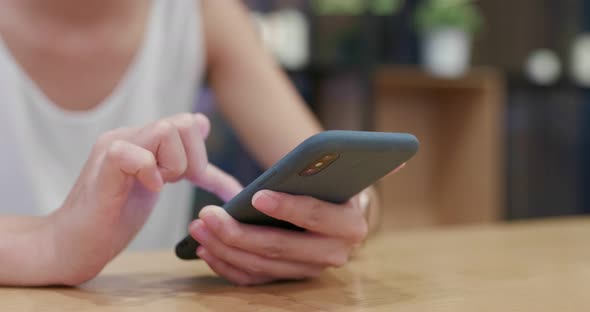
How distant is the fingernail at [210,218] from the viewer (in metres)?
0.57

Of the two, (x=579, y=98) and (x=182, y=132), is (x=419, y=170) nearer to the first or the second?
(x=579, y=98)

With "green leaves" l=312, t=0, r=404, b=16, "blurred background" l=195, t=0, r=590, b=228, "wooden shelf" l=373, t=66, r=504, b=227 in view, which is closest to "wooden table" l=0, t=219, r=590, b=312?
"blurred background" l=195, t=0, r=590, b=228

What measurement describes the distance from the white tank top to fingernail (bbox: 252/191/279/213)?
535 mm

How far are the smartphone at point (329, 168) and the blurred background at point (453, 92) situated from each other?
5.48ft

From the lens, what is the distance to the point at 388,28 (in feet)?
10.2

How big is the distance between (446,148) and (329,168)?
A: 2587 millimetres

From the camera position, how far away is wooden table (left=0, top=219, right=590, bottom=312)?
0.54m

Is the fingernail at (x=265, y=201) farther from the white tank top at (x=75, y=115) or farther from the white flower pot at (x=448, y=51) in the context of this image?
the white flower pot at (x=448, y=51)

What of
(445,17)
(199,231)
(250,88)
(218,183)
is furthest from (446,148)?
(199,231)

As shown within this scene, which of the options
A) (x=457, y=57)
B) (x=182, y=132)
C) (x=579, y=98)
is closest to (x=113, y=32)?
(x=182, y=132)

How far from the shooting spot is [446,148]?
304 centimetres

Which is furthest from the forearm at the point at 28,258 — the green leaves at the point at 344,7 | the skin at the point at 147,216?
the green leaves at the point at 344,7

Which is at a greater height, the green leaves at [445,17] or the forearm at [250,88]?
the green leaves at [445,17]

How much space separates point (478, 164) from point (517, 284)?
2.32 metres
